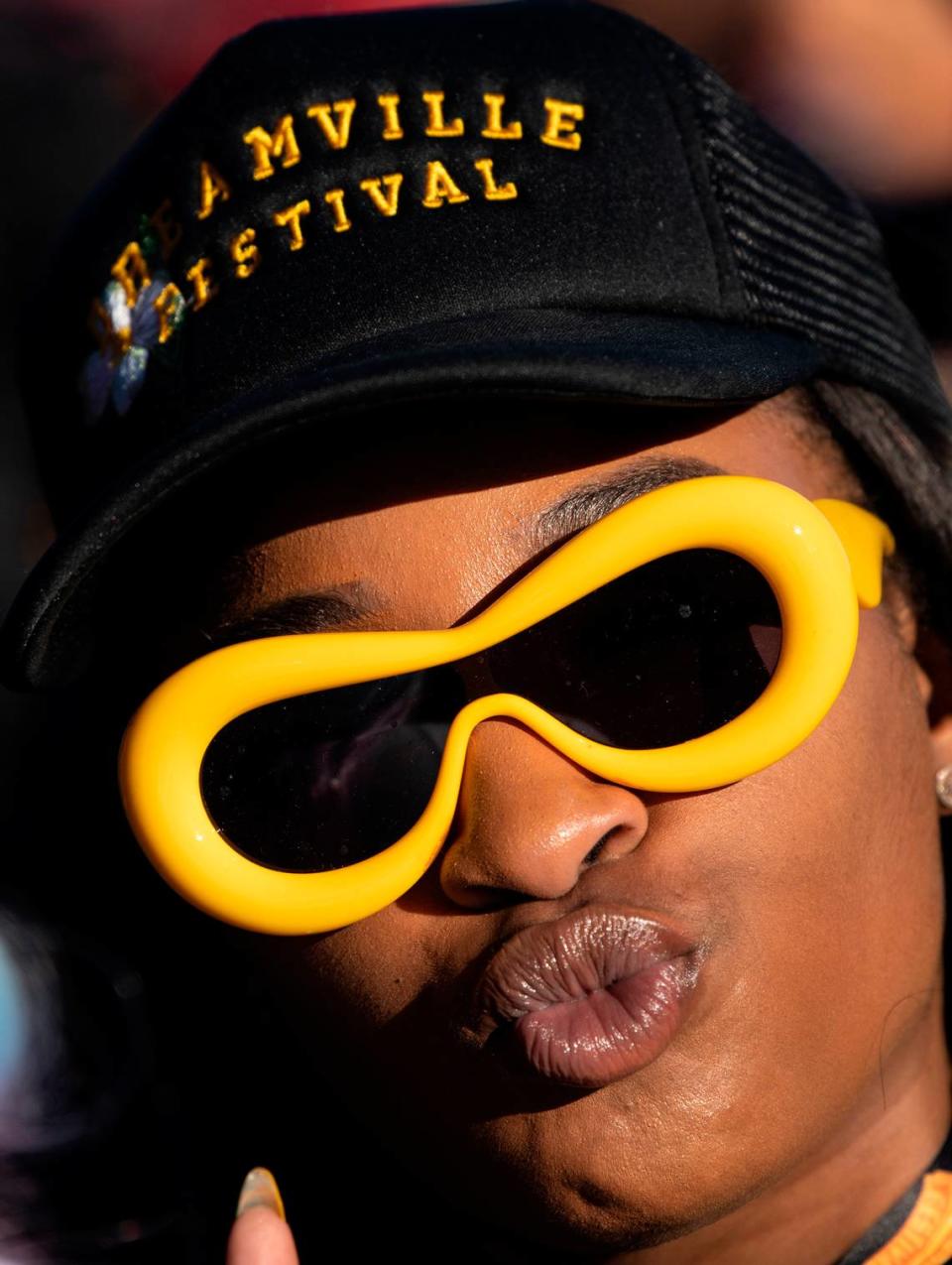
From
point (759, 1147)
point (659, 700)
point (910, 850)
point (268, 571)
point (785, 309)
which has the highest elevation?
point (785, 309)

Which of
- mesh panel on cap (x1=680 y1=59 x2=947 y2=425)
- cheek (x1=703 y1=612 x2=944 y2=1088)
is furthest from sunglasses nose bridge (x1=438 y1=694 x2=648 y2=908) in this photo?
mesh panel on cap (x1=680 y1=59 x2=947 y2=425)

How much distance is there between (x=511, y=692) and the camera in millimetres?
1521

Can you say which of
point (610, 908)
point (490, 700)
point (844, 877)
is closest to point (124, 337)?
point (490, 700)

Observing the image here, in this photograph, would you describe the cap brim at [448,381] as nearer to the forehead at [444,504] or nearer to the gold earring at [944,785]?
the forehead at [444,504]

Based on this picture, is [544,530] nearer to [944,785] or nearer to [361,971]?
[361,971]

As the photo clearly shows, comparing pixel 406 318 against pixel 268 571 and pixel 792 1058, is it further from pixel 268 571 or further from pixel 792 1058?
pixel 792 1058

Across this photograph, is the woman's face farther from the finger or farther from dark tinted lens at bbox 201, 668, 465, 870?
the finger

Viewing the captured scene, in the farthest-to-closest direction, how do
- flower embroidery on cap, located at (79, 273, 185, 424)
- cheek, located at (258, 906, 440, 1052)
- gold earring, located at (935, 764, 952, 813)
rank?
1. gold earring, located at (935, 764, 952, 813)
2. flower embroidery on cap, located at (79, 273, 185, 424)
3. cheek, located at (258, 906, 440, 1052)

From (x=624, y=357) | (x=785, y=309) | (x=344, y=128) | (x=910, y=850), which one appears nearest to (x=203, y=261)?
(x=344, y=128)

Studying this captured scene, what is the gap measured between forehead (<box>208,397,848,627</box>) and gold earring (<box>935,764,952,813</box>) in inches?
20.8

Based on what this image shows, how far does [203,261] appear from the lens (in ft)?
5.51

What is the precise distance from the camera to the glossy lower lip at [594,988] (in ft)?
4.85

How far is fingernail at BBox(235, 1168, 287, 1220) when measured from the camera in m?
1.92

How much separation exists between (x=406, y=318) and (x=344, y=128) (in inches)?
9.9
